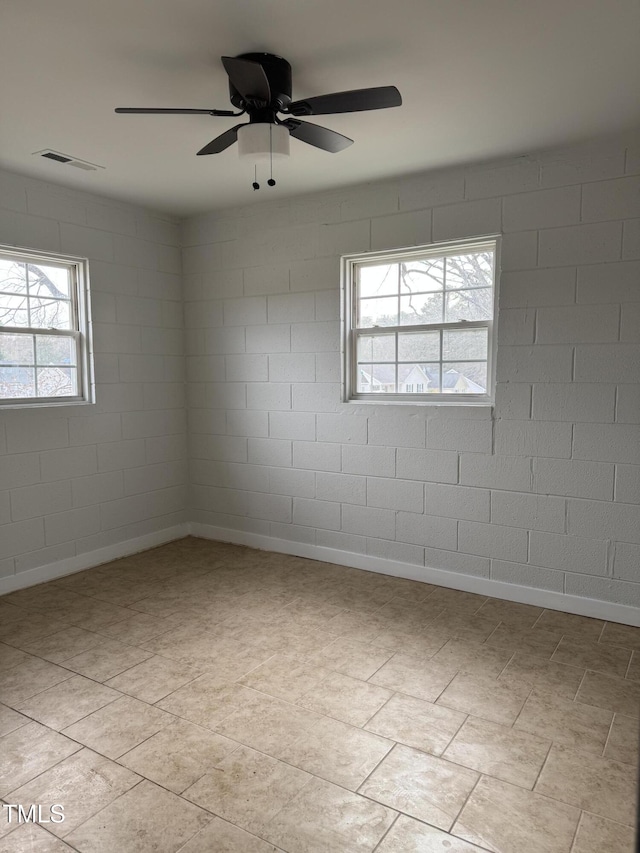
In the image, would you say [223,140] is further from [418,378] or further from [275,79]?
[418,378]

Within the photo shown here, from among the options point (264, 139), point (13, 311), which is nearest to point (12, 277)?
point (13, 311)

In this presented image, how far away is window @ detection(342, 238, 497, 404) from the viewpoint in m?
3.82

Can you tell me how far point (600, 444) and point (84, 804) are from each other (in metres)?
3.03

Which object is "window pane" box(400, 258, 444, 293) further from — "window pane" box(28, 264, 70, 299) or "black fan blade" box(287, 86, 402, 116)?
"window pane" box(28, 264, 70, 299)

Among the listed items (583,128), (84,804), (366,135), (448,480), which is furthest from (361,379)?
(84,804)

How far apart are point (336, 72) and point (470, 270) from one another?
65.3 inches

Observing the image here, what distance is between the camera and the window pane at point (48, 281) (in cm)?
408

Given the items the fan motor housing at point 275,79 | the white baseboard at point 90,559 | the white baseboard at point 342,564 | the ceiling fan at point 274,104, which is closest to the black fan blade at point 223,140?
the ceiling fan at point 274,104

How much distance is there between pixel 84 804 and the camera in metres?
1.97

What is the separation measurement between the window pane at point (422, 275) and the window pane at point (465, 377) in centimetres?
55

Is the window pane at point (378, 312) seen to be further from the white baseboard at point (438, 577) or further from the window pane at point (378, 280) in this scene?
the white baseboard at point (438, 577)

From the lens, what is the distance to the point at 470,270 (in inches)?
152

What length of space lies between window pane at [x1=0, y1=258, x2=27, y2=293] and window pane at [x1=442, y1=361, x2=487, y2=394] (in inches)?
115

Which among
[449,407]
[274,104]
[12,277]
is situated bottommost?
[449,407]
